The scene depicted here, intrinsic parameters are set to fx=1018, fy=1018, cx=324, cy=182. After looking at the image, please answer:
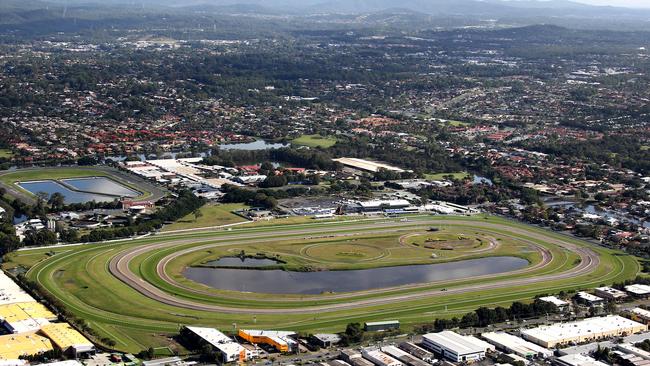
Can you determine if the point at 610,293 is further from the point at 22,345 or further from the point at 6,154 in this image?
the point at 6,154

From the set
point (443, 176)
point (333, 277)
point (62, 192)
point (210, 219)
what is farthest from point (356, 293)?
point (443, 176)

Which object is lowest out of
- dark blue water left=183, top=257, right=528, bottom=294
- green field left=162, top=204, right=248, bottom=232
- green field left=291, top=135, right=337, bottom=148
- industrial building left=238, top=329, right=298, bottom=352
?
green field left=291, top=135, right=337, bottom=148

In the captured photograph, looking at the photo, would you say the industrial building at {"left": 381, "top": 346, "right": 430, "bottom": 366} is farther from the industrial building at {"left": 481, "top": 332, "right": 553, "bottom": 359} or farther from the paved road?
the paved road

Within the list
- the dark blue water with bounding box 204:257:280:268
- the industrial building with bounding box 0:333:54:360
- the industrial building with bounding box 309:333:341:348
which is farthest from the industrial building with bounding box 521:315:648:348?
the industrial building with bounding box 0:333:54:360

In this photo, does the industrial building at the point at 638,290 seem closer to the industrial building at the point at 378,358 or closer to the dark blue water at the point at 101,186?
the industrial building at the point at 378,358

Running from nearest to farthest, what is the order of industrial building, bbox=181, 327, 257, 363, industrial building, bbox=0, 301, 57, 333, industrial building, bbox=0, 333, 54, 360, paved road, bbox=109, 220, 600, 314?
industrial building, bbox=0, 333, 54, 360, industrial building, bbox=181, 327, 257, 363, industrial building, bbox=0, 301, 57, 333, paved road, bbox=109, 220, 600, 314

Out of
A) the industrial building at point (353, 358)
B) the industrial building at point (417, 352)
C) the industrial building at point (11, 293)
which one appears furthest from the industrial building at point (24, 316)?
the industrial building at point (417, 352)
